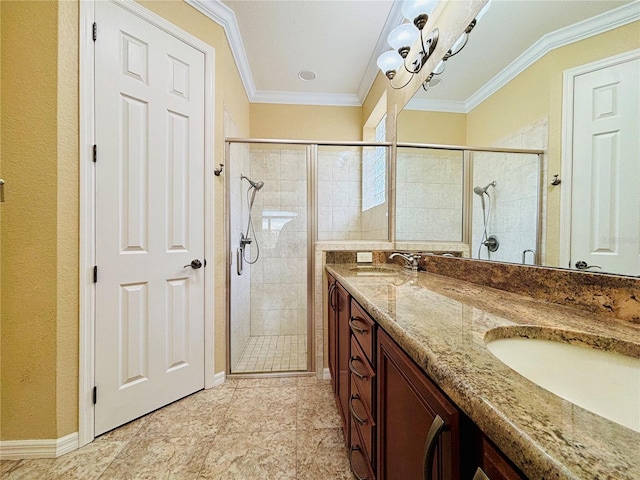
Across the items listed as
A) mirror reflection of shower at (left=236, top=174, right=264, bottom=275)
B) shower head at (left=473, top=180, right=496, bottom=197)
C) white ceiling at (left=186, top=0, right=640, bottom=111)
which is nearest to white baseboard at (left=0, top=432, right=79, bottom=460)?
mirror reflection of shower at (left=236, top=174, right=264, bottom=275)

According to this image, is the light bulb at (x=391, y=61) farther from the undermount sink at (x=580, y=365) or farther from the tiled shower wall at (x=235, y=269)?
the undermount sink at (x=580, y=365)

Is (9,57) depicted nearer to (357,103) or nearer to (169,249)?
(169,249)

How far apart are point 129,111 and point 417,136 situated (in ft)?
5.96

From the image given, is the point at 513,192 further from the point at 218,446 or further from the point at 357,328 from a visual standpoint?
the point at 218,446

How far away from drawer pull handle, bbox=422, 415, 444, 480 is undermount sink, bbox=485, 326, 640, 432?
0.78 feet

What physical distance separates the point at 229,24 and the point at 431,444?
2.74m

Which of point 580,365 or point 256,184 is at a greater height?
point 256,184

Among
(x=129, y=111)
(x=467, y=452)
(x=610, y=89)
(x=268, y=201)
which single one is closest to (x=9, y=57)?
(x=129, y=111)

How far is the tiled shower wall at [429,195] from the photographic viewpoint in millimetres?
1505

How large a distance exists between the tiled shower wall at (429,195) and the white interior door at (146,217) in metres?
1.50

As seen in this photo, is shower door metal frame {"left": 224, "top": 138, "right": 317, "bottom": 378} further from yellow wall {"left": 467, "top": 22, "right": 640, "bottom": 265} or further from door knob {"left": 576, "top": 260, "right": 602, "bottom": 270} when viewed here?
door knob {"left": 576, "top": 260, "right": 602, "bottom": 270}

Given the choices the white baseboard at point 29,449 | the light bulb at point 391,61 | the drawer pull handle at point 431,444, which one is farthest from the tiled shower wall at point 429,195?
the white baseboard at point 29,449

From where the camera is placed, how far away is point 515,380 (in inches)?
14.8

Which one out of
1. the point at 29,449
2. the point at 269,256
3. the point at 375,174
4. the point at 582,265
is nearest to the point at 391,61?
the point at 375,174
